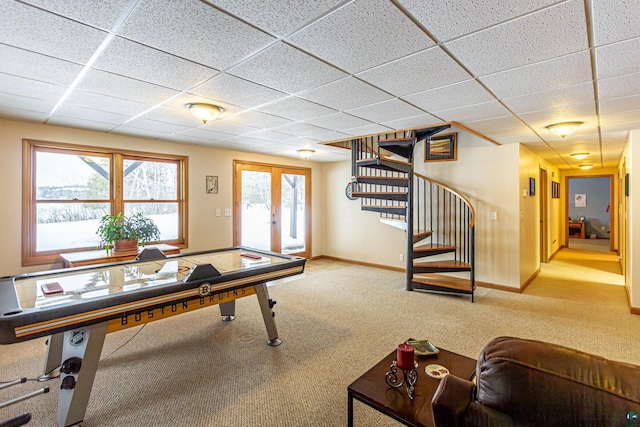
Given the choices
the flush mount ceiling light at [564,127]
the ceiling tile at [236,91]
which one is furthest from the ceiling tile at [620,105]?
the ceiling tile at [236,91]

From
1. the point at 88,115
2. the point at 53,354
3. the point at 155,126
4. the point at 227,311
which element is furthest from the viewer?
the point at 155,126

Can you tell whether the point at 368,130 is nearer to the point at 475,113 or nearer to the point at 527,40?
the point at 475,113

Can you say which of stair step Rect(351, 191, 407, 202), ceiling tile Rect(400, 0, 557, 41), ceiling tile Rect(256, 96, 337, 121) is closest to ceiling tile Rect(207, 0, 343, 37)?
ceiling tile Rect(400, 0, 557, 41)

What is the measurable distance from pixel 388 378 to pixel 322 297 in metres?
2.88

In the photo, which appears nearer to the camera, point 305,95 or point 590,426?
point 590,426

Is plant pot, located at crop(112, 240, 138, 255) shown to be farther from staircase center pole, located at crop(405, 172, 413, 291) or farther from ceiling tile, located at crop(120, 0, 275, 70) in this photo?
staircase center pole, located at crop(405, 172, 413, 291)

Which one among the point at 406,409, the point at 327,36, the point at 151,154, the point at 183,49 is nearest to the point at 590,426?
the point at 406,409

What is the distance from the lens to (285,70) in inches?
89.4

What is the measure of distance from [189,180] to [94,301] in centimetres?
366

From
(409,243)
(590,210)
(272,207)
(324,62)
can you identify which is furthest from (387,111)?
(590,210)

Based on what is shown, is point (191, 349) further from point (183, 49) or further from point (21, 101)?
point (21, 101)

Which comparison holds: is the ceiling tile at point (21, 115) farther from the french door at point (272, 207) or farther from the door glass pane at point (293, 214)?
the door glass pane at point (293, 214)

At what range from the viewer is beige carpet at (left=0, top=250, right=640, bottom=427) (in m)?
2.07

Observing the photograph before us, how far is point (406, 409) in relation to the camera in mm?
1428
